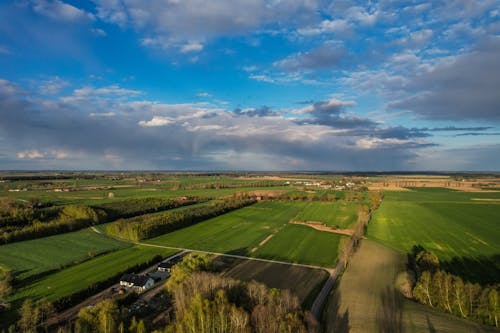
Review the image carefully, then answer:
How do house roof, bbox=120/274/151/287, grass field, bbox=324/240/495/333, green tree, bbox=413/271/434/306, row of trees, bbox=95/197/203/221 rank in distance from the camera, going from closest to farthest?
1. grass field, bbox=324/240/495/333
2. green tree, bbox=413/271/434/306
3. house roof, bbox=120/274/151/287
4. row of trees, bbox=95/197/203/221

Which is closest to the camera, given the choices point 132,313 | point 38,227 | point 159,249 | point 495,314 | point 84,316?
point 84,316

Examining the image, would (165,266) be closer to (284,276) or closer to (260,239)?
(284,276)

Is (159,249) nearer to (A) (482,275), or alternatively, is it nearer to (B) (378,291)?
(B) (378,291)

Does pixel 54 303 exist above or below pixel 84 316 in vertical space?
below

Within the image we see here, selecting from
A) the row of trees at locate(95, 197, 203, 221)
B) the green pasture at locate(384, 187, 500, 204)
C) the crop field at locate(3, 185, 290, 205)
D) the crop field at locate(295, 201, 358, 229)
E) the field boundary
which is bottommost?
the field boundary

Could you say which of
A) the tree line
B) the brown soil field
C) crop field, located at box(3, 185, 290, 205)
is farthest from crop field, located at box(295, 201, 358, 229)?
the tree line

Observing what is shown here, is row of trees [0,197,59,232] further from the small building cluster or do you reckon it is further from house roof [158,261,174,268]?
the small building cluster

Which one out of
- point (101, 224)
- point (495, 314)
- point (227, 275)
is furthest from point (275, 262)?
point (101, 224)
